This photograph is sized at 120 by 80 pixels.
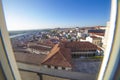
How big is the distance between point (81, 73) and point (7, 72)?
2.21 ft

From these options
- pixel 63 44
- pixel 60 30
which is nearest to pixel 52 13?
pixel 60 30

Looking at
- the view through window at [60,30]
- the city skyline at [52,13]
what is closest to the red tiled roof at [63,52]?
the view through window at [60,30]

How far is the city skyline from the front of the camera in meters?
1.18

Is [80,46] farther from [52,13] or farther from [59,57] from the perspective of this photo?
[52,13]

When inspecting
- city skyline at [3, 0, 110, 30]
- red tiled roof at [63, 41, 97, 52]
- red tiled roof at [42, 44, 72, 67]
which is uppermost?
city skyline at [3, 0, 110, 30]

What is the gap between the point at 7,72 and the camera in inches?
43.6

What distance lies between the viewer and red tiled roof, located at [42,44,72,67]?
1.17 m

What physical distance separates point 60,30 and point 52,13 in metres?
0.18

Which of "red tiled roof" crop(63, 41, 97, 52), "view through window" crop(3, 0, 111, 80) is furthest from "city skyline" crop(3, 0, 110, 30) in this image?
"red tiled roof" crop(63, 41, 97, 52)

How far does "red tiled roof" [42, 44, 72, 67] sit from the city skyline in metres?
0.20

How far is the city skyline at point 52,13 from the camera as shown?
46.4 inches

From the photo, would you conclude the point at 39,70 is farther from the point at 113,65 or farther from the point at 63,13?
the point at 113,65

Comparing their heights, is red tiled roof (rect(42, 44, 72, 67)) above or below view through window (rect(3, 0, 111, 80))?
below

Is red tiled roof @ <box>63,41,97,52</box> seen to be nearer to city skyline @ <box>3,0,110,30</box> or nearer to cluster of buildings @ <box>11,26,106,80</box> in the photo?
cluster of buildings @ <box>11,26,106,80</box>
